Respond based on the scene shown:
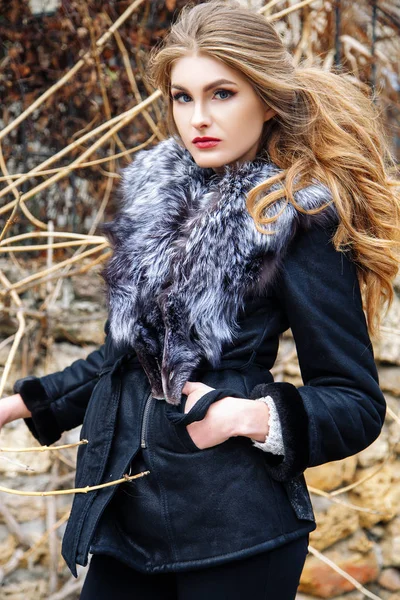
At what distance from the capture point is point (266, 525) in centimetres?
158

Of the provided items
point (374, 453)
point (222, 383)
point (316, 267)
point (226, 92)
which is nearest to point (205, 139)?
point (226, 92)

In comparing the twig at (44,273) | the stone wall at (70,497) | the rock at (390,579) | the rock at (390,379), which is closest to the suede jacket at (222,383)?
the twig at (44,273)

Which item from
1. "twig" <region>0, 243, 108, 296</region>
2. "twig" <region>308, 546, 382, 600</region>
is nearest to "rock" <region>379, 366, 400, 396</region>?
"twig" <region>308, 546, 382, 600</region>

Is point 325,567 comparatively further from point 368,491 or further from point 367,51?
point 367,51

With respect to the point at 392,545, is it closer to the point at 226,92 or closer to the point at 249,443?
the point at 249,443

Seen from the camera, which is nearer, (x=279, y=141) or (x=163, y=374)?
(x=163, y=374)

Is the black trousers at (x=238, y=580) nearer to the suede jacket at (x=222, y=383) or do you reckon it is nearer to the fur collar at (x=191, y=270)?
the suede jacket at (x=222, y=383)

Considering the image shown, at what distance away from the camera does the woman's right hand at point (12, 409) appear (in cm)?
196

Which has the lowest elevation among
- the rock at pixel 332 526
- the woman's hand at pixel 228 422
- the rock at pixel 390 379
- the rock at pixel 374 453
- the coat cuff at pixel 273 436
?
the rock at pixel 332 526

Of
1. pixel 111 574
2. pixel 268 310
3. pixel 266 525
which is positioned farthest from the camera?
pixel 111 574

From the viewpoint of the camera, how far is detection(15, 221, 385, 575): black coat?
1.57 m

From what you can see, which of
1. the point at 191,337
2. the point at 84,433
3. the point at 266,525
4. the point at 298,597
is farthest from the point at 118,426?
the point at 298,597

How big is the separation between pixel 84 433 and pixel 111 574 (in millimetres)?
356

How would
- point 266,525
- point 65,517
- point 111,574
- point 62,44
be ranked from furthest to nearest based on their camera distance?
point 62,44
point 65,517
point 111,574
point 266,525
